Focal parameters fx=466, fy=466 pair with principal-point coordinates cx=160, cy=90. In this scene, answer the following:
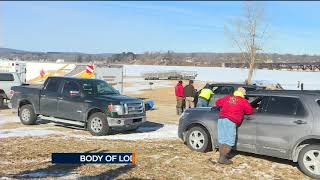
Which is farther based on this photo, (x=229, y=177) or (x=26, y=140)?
(x=26, y=140)

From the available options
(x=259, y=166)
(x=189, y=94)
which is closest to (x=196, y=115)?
(x=259, y=166)

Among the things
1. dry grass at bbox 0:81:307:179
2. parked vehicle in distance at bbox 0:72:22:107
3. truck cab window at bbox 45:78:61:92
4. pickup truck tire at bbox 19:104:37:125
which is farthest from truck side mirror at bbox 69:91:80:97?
parked vehicle in distance at bbox 0:72:22:107

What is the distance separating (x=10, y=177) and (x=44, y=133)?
567 cm

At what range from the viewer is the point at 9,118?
18078 mm

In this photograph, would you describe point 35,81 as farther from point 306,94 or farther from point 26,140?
point 306,94

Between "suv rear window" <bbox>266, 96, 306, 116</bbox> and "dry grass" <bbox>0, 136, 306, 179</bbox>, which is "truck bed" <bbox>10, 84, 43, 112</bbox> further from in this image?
"suv rear window" <bbox>266, 96, 306, 116</bbox>

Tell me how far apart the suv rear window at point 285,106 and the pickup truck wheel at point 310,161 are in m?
0.71

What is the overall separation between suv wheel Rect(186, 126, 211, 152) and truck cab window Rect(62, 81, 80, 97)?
4919mm

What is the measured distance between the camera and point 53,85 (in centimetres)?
1530

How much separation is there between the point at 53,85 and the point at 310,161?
9127mm

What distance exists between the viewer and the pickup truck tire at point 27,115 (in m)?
15.6

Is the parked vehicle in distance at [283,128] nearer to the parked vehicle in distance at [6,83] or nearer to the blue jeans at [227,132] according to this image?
the blue jeans at [227,132]

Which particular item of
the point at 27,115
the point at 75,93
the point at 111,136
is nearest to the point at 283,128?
the point at 111,136

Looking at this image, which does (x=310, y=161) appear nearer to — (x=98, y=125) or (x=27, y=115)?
(x=98, y=125)
